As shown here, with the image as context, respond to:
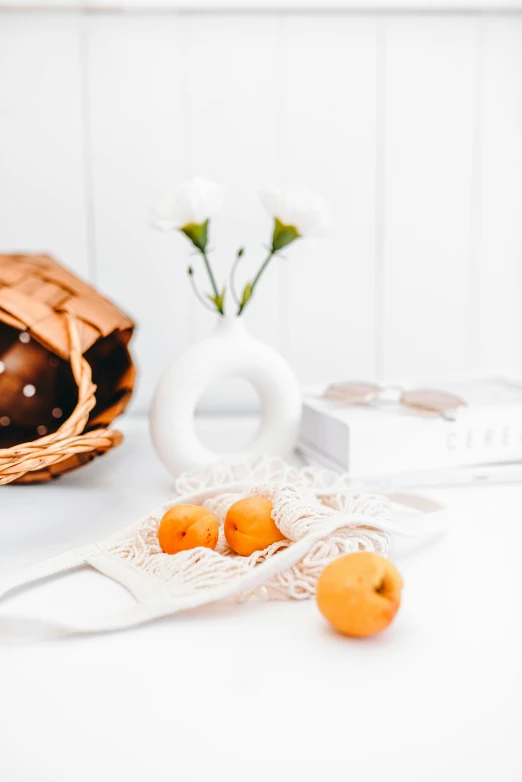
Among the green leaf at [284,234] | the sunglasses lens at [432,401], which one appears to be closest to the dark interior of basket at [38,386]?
the green leaf at [284,234]

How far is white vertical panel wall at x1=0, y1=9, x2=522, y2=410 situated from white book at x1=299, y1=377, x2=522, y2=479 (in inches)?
14.9

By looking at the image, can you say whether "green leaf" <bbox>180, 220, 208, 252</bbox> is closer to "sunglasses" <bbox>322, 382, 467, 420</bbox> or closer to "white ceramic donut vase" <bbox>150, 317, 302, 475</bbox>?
"white ceramic donut vase" <bbox>150, 317, 302, 475</bbox>

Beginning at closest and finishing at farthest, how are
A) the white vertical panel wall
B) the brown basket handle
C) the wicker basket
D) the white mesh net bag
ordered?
1. the white mesh net bag
2. the brown basket handle
3. the wicker basket
4. the white vertical panel wall

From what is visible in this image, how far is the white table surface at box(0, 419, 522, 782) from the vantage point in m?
0.33

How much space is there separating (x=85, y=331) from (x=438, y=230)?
0.68 metres

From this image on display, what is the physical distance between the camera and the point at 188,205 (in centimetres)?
77

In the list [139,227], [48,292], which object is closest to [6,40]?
[139,227]

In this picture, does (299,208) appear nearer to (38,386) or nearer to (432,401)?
(432,401)

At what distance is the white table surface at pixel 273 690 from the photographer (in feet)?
1.08

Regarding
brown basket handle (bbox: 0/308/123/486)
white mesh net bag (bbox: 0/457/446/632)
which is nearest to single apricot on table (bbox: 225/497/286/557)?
white mesh net bag (bbox: 0/457/446/632)

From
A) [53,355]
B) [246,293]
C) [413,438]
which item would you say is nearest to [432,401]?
[413,438]

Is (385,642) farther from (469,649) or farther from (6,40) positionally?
(6,40)

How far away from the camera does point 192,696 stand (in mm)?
381

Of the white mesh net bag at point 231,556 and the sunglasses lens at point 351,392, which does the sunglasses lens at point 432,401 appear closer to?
the sunglasses lens at point 351,392
